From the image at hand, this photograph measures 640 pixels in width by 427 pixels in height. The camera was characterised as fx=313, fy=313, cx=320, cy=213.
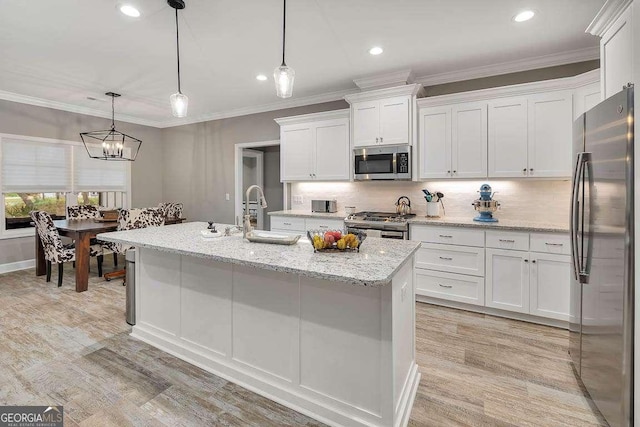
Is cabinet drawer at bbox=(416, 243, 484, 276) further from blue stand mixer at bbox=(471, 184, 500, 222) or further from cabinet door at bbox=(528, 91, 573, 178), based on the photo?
cabinet door at bbox=(528, 91, 573, 178)

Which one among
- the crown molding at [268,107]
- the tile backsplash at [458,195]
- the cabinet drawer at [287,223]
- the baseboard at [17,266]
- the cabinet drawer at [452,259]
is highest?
the crown molding at [268,107]

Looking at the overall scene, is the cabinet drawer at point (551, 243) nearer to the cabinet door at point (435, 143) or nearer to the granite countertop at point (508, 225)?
the granite countertop at point (508, 225)

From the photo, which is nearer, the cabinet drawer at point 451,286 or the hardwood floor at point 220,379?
the hardwood floor at point 220,379

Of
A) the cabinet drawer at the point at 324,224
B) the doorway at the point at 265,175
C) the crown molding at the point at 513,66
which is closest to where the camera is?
the crown molding at the point at 513,66

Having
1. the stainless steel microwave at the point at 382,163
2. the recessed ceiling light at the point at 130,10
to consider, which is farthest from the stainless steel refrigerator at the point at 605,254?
the recessed ceiling light at the point at 130,10

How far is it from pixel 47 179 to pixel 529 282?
6.86 metres

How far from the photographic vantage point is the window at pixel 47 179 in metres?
4.70

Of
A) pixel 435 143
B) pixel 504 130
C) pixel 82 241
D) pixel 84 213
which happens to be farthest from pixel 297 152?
pixel 84 213

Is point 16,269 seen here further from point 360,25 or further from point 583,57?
point 583,57

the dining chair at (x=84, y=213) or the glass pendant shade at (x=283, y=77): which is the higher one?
the glass pendant shade at (x=283, y=77)

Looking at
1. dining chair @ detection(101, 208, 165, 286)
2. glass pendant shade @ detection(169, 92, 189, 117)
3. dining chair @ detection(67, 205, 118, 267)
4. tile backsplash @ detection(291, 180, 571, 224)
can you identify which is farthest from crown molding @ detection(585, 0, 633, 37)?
dining chair @ detection(67, 205, 118, 267)

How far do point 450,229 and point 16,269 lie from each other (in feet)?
20.5

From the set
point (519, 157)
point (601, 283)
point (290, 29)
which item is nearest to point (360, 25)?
point (290, 29)

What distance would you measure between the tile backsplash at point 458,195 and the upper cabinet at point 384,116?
A: 2.20ft
